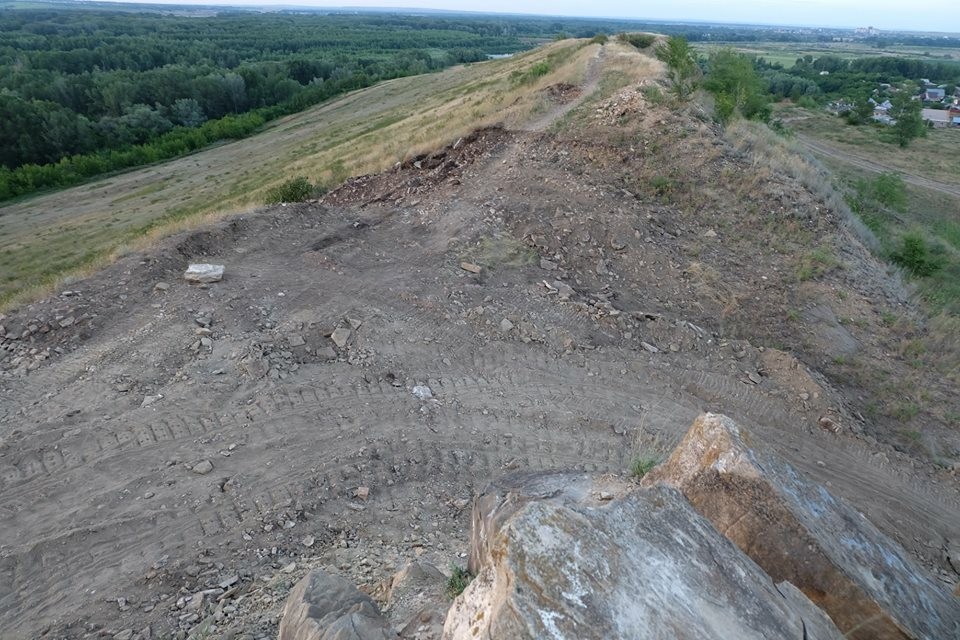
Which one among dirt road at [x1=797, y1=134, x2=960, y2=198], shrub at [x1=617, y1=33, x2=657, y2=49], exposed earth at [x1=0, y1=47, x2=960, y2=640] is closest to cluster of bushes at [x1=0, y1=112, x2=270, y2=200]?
shrub at [x1=617, y1=33, x2=657, y2=49]

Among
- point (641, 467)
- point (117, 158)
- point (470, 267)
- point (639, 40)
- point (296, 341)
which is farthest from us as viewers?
point (117, 158)

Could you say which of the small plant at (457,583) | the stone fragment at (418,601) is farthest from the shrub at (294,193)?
the small plant at (457,583)

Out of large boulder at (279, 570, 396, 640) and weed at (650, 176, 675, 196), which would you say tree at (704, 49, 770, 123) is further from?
large boulder at (279, 570, 396, 640)

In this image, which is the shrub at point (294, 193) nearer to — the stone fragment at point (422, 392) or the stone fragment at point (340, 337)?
the stone fragment at point (340, 337)

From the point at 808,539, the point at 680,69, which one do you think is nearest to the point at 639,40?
the point at 680,69

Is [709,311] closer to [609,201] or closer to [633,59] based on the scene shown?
[609,201]

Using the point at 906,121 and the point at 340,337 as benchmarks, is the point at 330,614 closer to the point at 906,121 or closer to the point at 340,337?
the point at 340,337
